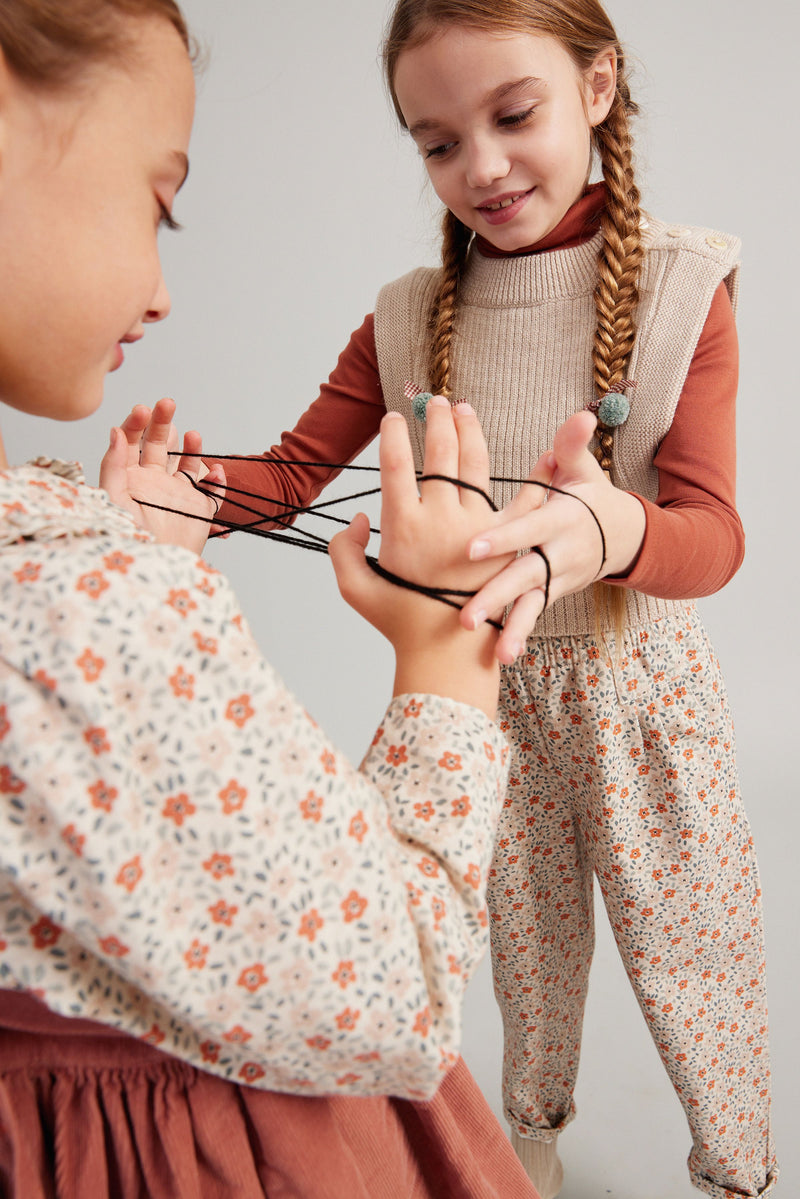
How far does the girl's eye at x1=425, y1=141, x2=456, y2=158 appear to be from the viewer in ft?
2.84

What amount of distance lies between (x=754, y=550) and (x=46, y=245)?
5.68 feet

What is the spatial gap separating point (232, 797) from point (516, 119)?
65 cm

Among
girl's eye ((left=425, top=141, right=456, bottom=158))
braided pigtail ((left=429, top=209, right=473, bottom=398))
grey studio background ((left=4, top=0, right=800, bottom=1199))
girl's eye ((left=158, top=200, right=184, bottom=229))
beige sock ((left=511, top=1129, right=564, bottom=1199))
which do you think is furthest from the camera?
grey studio background ((left=4, top=0, right=800, bottom=1199))

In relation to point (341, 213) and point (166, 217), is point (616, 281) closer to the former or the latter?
point (166, 217)

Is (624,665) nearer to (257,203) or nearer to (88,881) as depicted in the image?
(88,881)

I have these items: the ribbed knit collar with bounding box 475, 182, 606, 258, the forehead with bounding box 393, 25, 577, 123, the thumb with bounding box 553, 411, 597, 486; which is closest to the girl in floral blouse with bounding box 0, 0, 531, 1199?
the thumb with bounding box 553, 411, 597, 486

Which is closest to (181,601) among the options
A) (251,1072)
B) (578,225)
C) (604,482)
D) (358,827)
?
(358,827)

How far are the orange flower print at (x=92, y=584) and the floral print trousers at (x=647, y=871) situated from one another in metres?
0.60

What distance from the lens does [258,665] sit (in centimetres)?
43

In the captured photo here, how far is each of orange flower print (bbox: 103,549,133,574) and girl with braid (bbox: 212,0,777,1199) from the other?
379 mm

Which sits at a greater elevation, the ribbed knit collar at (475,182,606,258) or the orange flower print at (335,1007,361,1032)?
the ribbed knit collar at (475,182,606,258)

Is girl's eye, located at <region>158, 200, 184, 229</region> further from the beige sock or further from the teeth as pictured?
the beige sock

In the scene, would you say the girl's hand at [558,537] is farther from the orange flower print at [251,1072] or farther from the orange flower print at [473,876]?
the orange flower print at [251,1072]

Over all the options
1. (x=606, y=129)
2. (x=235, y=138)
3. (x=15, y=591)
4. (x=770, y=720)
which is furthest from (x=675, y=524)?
(x=235, y=138)
